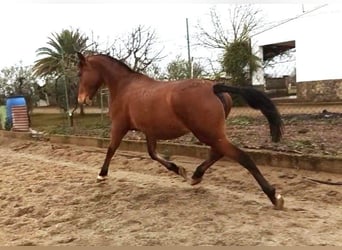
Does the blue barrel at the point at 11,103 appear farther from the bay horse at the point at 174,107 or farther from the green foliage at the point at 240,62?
the bay horse at the point at 174,107

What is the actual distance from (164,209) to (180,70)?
28.0 feet

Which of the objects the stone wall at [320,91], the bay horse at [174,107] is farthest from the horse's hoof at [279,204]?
the stone wall at [320,91]

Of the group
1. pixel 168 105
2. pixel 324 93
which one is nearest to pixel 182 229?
pixel 168 105

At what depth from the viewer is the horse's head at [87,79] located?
505 centimetres

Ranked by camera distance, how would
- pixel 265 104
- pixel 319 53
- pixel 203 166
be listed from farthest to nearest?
pixel 319 53 → pixel 203 166 → pixel 265 104

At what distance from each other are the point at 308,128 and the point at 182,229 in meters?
4.43

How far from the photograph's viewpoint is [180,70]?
11.9 meters

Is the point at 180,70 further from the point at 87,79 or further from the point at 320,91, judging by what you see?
the point at 87,79

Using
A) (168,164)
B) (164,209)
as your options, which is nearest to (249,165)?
(164,209)

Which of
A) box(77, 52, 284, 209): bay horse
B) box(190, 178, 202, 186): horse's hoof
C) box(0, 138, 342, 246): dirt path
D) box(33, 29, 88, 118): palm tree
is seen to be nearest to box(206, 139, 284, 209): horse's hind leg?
box(77, 52, 284, 209): bay horse

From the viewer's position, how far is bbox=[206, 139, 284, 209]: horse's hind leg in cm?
348

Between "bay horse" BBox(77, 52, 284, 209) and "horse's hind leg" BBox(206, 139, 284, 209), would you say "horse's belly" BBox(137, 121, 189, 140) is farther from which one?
"horse's hind leg" BBox(206, 139, 284, 209)

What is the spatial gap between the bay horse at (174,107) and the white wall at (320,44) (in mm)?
11036

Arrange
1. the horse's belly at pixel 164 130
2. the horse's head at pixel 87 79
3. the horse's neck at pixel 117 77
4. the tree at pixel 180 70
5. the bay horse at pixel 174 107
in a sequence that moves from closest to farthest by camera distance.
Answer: the bay horse at pixel 174 107
the horse's belly at pixel 164 130
the horse's neck at pixel 117 77
the horse's head at pixel 87 79
the tree at pixel 180 70
